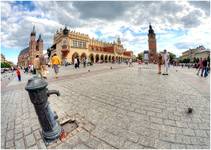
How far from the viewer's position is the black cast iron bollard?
259cm

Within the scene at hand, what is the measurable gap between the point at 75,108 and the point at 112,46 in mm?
90429

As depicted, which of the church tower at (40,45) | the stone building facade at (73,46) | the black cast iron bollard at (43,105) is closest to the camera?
the black cast iron bollard at (43,105)

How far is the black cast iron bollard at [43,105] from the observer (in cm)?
259

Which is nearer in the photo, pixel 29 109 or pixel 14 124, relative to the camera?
pixel 14 124

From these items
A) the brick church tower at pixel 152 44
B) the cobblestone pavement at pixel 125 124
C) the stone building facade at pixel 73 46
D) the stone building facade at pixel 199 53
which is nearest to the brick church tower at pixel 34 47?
the stone building facade at pixel 73 46

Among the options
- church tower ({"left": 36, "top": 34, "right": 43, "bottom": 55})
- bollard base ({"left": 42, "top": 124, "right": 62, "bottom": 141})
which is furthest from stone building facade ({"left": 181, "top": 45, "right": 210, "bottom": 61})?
bollard base ({"left": 42, "top": 124, "right": 62, "bottom": 141})

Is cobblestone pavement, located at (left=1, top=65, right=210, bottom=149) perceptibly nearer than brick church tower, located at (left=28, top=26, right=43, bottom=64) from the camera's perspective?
Yes

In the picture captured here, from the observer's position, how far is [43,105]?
2738 millimetres

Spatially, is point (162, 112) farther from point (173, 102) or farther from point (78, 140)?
point (78, 140)

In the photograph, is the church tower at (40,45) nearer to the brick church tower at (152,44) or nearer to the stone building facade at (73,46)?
the stone building facade at (73,46)

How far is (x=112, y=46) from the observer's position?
92.9m

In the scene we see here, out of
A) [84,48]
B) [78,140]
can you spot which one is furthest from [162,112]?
[84,48]

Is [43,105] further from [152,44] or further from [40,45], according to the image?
[40,45]

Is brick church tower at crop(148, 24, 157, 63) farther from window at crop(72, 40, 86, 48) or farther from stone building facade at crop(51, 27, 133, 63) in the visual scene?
window at crop(72, 40, 86, 48)
